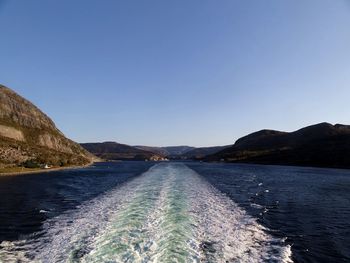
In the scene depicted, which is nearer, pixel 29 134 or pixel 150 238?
pixel 150 238

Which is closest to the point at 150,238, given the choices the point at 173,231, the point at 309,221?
the point at 173,231

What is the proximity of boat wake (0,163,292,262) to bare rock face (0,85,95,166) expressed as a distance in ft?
288

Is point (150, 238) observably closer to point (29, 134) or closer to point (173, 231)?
point (173, 231)

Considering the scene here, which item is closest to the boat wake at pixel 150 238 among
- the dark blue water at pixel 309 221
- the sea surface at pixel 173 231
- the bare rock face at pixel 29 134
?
the sea surface at pixel 173 231

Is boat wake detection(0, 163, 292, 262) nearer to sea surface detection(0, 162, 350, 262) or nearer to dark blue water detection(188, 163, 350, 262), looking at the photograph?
sea surface detection(0, 162, 350, 262)

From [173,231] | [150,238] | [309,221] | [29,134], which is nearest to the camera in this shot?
[150,238]

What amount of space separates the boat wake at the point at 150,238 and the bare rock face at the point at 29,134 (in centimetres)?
8787

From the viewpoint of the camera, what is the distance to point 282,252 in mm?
17625

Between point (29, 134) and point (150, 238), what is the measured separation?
157 m

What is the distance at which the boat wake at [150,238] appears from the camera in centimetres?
1593

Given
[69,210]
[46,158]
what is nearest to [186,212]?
[69,210]

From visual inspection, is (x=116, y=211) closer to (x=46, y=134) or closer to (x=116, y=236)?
(x=116, y=236)

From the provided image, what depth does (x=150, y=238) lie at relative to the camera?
1828 cm

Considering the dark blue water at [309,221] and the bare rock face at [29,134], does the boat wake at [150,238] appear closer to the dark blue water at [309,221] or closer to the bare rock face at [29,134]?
the dark blue water at [309,221]
